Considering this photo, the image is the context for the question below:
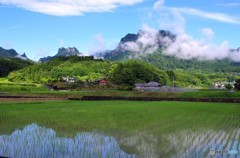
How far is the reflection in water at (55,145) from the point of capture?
1017 cm

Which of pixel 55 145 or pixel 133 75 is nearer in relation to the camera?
pixel 55 145

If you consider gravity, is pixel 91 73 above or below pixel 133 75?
above

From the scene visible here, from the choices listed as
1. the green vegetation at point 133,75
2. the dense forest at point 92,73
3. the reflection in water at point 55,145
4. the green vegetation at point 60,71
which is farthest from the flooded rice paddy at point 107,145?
the green vegetation at point 133,75

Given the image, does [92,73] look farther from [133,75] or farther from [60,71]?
[133,75]

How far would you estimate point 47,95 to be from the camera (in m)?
48.6

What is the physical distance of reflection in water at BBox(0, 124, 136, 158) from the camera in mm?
10172

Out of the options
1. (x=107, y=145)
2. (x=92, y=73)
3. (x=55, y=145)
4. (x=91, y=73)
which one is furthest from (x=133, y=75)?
(x=55, y=145)

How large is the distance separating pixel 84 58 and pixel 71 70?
71.8ft

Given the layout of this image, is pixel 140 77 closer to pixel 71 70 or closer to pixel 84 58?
pixel 71 70

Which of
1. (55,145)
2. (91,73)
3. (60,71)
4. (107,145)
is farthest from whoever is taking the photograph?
(91,73)

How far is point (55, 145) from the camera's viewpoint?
11508mm

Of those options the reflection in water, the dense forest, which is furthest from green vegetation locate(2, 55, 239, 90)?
the reflection in water

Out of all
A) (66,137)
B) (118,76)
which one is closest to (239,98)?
(66,137)

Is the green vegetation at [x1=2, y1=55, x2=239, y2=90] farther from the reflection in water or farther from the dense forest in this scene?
the reflection in water
